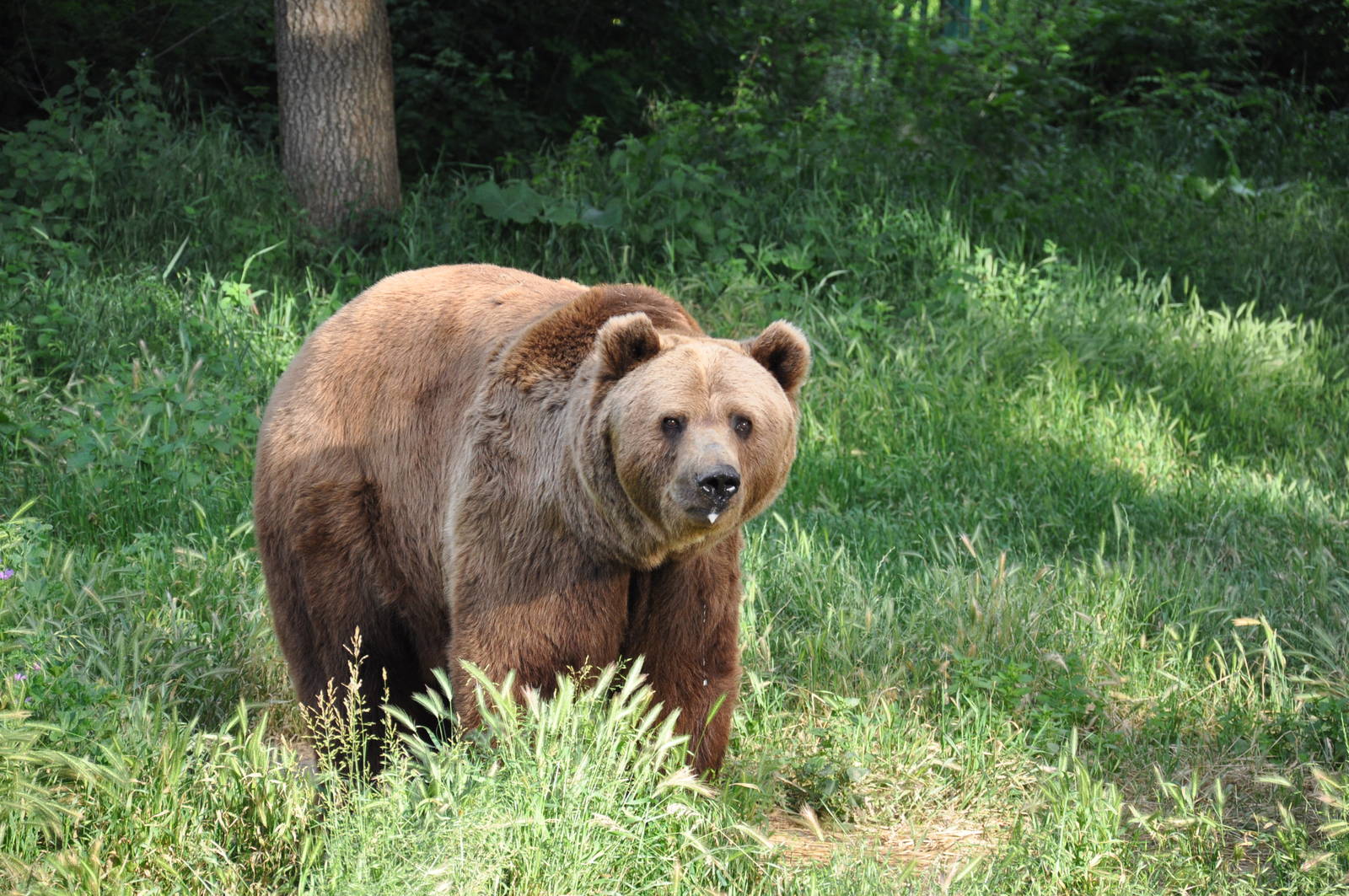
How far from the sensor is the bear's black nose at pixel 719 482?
10.4 ft

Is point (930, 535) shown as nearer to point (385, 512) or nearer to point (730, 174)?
point (385, 512)

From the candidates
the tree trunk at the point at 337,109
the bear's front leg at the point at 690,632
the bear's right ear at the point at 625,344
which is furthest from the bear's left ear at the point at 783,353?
the tree trunk at the point at 337,109

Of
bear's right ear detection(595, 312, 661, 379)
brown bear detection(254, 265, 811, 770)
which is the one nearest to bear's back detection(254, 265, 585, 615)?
brown bear detection(254, 265, 811, 770)

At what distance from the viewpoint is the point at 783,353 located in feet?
12.0

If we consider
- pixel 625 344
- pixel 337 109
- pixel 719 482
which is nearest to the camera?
pixel 719 482

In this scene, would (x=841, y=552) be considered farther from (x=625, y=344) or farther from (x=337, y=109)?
(x=337, y=109)

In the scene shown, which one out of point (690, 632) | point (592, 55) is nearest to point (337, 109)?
point (592, 55)

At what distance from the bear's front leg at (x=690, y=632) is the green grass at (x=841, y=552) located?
0.20m

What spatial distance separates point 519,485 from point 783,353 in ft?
2.62

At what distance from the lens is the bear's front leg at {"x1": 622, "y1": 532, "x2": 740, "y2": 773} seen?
11.9ft

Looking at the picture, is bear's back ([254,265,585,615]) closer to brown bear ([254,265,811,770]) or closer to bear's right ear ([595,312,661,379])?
brown bear ([254,265,811,770])

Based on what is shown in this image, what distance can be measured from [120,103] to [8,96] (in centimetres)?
80

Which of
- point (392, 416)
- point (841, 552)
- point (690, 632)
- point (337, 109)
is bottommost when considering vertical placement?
point (841, 552)

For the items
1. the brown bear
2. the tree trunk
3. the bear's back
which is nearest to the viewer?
the brown bear
